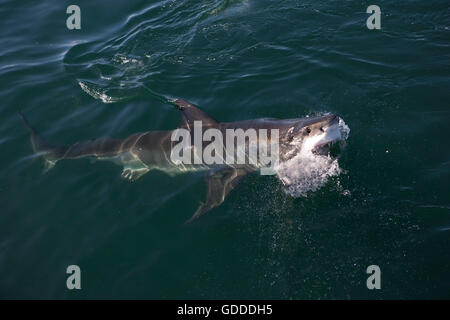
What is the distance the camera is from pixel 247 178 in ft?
23.2

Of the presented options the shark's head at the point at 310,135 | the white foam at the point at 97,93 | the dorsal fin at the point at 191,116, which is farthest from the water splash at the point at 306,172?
the white foam at the point at 97,93

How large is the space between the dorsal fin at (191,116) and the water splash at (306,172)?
1.64 metres

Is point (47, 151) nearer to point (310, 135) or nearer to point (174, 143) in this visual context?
point (174, 143)

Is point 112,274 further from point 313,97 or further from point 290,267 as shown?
point 313,97

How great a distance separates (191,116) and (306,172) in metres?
2.43

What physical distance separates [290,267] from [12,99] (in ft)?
26.9

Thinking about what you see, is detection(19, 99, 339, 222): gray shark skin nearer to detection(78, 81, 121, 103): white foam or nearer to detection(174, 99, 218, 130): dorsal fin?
detection(174, 99, 218, 130): dorsal fin

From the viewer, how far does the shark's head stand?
621cm

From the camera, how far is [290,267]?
18.3 feet

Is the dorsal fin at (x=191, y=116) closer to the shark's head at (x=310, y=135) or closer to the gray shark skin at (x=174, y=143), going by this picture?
the gray shark skin at (x=174, y=143)

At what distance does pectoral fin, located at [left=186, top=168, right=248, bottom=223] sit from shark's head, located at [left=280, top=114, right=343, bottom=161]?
878mm

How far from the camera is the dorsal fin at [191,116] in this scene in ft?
24.8
